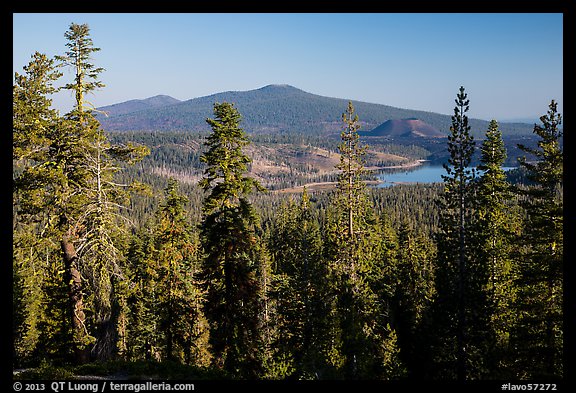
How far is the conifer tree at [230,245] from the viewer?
709 inches

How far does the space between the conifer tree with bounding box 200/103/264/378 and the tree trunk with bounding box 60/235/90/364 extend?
540 cm

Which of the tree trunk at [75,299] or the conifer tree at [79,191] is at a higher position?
the conifer tree at [79,191]

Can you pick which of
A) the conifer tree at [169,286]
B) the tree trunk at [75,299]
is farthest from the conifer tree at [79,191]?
the conifer tree at [169,286]

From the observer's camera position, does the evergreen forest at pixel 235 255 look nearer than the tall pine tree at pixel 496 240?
Yes

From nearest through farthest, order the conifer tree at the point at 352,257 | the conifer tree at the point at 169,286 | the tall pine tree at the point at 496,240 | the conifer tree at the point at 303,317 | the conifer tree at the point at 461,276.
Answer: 1. the conifer tree at the point at 461,276
2. the tall pine tree at the point at 496,240
3. the conifer tree at the point at 352,257
4. the conifer tree at the point at 169,286
5. the conifer tree at the point at 303,317

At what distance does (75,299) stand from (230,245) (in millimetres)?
6804

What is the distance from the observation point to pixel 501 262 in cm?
2316

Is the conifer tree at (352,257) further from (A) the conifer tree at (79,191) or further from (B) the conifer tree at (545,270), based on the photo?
(A) the conifer tree at (79,191)

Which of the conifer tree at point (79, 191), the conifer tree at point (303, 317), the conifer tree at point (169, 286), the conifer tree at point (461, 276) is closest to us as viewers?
the conifer tree at point (79, 191)

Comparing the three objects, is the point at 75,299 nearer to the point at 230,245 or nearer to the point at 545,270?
the point at 230,245

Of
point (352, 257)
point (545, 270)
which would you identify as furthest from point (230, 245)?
point (545, 270)

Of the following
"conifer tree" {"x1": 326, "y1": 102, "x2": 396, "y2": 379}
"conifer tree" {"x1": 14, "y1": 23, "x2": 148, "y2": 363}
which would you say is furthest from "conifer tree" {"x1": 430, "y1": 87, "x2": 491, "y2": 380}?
"conifer tree" {"x1": 14, "y1": 23, "x2": 148, "y2": 363}

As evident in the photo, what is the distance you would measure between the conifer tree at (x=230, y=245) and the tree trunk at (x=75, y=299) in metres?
5.40

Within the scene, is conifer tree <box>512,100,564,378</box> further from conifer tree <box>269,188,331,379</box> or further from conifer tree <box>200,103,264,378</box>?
conifer tree <box>200,103,264,378</box>
